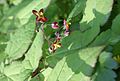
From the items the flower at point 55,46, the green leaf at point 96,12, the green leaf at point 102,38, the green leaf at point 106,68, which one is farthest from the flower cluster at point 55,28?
the green leaf at point 106,68

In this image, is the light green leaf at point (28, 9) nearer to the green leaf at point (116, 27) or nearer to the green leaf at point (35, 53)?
the green leaf at point (35, 53)

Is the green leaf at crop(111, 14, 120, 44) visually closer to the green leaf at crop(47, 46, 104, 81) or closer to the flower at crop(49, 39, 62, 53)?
the green leaf at crop(47, 46, 104, 81)

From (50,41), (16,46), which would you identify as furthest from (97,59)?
(16,46)

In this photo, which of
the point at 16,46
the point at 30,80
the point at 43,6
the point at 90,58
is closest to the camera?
the point at 90,58

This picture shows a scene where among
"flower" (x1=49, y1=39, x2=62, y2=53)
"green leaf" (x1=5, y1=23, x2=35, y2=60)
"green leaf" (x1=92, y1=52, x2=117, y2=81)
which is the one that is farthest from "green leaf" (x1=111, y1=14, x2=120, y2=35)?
"green leaf" (x1=5, y1=23, x2=35, y2=60)

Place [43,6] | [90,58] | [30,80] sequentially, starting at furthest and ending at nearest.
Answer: [43,6] < [30,80] < [90,58]

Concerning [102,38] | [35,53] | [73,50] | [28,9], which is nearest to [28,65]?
[35,53]

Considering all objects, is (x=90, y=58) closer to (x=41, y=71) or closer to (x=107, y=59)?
(x=107, y=59)
